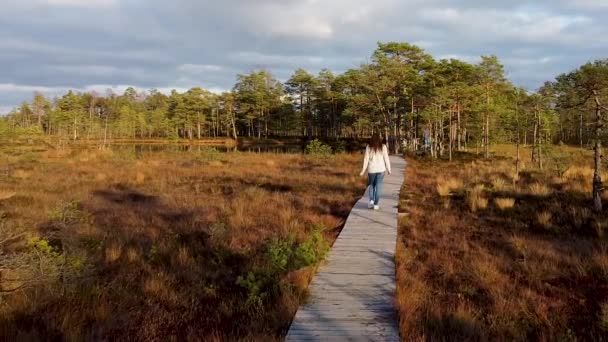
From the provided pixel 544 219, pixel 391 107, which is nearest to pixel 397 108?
pixel 391 107

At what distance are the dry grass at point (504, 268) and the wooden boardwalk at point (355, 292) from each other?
24 centimetres

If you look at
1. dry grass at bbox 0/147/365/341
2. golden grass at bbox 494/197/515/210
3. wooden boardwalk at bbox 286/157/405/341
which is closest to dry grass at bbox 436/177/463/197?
golden grass at bbox 494/197/515/210

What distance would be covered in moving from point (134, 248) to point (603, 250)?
8741 mm

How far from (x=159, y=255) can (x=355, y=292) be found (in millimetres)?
4058

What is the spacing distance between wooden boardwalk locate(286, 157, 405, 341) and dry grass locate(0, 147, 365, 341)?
0.89ft

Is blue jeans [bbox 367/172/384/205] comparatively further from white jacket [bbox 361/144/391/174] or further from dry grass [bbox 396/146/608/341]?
dry grass [bbox 396/146/608/341]

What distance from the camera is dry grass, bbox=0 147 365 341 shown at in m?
5.38

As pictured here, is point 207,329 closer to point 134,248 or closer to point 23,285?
point 23,285

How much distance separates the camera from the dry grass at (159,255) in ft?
17.7

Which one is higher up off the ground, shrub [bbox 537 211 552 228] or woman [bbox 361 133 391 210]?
woman [bbox 361 133 391 210]

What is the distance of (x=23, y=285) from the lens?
5.89 meters

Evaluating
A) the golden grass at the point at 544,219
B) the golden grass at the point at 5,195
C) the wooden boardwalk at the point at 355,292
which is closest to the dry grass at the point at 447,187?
the golden grass at the point at 544,219

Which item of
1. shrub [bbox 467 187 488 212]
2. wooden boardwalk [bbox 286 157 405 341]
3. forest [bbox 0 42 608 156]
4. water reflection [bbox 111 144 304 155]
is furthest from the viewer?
water reflection [bbox 111 144 304 155]

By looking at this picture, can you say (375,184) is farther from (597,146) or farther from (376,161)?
(597,146)
